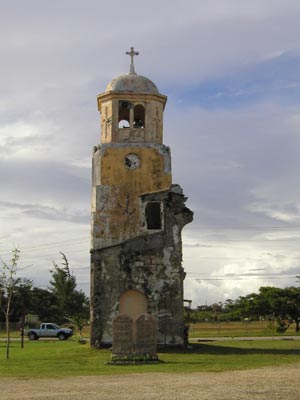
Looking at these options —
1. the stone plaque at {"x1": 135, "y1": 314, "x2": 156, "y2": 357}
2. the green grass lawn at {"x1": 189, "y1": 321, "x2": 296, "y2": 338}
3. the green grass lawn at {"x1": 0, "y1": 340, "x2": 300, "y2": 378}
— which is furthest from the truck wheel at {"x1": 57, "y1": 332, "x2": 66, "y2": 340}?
the stone plaque at {"x1": 135, "y1": 314, "x2": 156, "y2": 357}

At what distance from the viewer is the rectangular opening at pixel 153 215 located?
30812mm

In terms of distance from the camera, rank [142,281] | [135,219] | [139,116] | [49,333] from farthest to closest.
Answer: [49,333] < [139,116] < [135,219] < [142,281]

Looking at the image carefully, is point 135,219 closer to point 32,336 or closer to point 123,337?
point 123,337

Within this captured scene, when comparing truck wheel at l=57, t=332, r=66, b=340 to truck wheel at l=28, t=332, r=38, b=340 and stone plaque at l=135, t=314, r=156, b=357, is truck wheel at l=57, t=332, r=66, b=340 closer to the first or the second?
truck wheel at l=28, t=332, r=38, b=340

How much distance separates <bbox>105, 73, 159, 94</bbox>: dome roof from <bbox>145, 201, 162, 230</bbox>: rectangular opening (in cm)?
562

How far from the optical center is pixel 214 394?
13359 mm

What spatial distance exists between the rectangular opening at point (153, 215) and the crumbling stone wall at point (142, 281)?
87 cm

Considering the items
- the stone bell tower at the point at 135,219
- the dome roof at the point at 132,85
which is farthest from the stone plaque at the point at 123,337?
the dome roof at the point at 132,85

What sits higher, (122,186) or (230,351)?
(122,186)

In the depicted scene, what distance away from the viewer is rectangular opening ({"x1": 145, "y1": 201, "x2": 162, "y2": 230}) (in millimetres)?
30812

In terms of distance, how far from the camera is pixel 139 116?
1308 inches

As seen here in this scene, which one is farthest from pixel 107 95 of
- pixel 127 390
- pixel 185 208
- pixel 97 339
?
pixel 127 390

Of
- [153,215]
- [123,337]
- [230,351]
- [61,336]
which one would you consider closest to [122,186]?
[153,215]

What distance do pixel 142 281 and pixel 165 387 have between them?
15.0 metres
